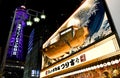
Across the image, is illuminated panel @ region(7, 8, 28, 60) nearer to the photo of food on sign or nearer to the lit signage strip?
the photo of food on sign

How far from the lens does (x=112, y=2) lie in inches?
162

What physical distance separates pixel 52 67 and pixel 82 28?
2.59 metres

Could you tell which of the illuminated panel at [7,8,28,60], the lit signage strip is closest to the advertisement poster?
the lit signage strip

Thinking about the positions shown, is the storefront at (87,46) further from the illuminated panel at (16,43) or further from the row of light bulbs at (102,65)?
the illuminated panel at (16,43)

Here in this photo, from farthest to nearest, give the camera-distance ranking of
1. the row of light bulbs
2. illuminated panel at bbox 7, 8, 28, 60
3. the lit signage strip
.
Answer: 1. illuminated panel at bbox 7, 8, 28, 60
2. the lit signage strip
3. the row of light bulbs

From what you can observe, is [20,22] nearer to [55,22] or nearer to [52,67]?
[55,22]

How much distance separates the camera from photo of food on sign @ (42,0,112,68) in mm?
4078

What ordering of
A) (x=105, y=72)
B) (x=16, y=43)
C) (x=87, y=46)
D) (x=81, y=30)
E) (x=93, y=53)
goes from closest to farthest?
(x=105, y=72) → (x=93, y=53) → (x=87, y=46) → (x=81, y=30) → (x=16, y=43)

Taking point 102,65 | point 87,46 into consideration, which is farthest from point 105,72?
point 87,46

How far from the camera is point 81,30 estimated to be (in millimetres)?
4891

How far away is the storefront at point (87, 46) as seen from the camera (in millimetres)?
3595

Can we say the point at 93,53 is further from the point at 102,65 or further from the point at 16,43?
the point at 16,43

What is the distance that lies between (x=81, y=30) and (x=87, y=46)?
2.25 feet

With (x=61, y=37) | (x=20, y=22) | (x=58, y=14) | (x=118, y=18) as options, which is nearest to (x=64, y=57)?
(x=61, y=37)
